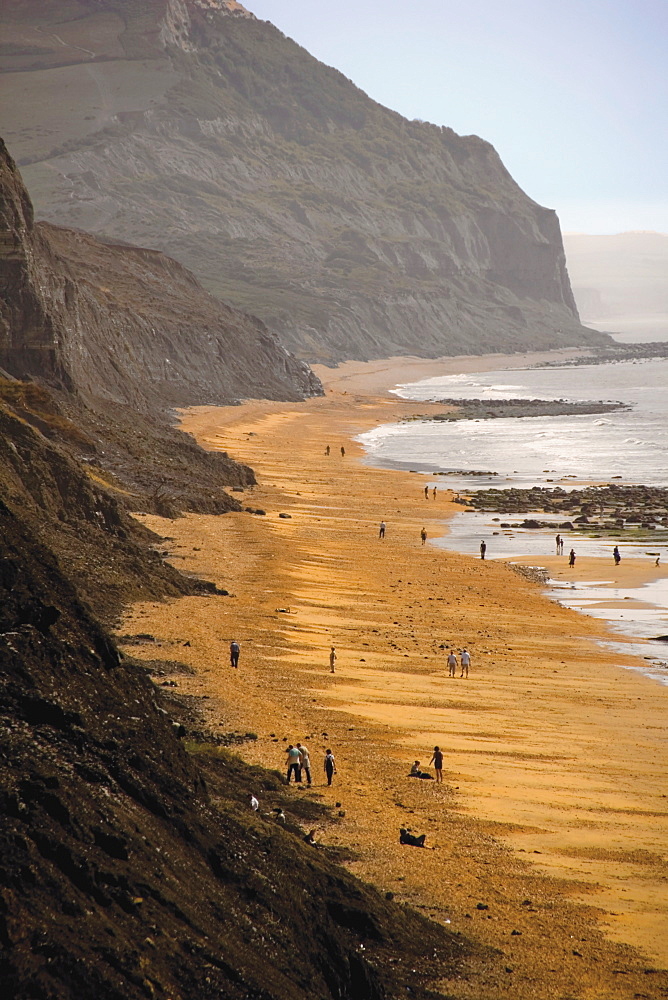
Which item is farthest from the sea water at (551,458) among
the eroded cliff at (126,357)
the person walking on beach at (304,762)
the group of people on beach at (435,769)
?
the eroded cliff at (126,357)

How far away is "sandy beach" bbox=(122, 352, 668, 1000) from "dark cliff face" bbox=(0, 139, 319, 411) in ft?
54.3

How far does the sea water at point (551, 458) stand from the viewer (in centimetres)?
3653

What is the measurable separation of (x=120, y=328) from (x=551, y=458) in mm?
35327

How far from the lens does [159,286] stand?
110000mm

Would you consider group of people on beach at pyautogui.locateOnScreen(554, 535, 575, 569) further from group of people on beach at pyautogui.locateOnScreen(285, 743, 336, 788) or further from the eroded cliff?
group of people on beach at pyautogui.locateOnScreen(285, 743, 336, 788)

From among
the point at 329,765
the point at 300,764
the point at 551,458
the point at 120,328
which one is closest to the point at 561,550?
the point at 329,765

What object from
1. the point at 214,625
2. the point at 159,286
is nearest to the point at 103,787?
the point at 214,625

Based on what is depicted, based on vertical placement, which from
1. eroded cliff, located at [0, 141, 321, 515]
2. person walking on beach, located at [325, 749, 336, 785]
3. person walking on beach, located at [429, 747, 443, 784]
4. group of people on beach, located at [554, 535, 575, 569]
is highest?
eroded cliff, located at [0, 141, 321, 515]

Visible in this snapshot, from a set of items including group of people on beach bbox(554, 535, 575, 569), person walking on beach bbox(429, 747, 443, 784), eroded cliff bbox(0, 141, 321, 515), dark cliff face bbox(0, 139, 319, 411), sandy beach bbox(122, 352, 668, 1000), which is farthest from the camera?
dark cliff face bbox(0, 139, 319, 411)

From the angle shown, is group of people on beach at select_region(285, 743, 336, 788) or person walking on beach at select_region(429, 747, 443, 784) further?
person walking on beach at select_region(429, 747, 443, 784)

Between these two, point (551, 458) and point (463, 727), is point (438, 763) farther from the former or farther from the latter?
point (551, 458)

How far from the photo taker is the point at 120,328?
85.8 meters

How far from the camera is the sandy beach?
47.8ft

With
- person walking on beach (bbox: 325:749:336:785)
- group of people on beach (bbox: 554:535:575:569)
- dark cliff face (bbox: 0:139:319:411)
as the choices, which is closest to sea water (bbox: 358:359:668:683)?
group of people on beach (bbox: 554:535:575:569)
